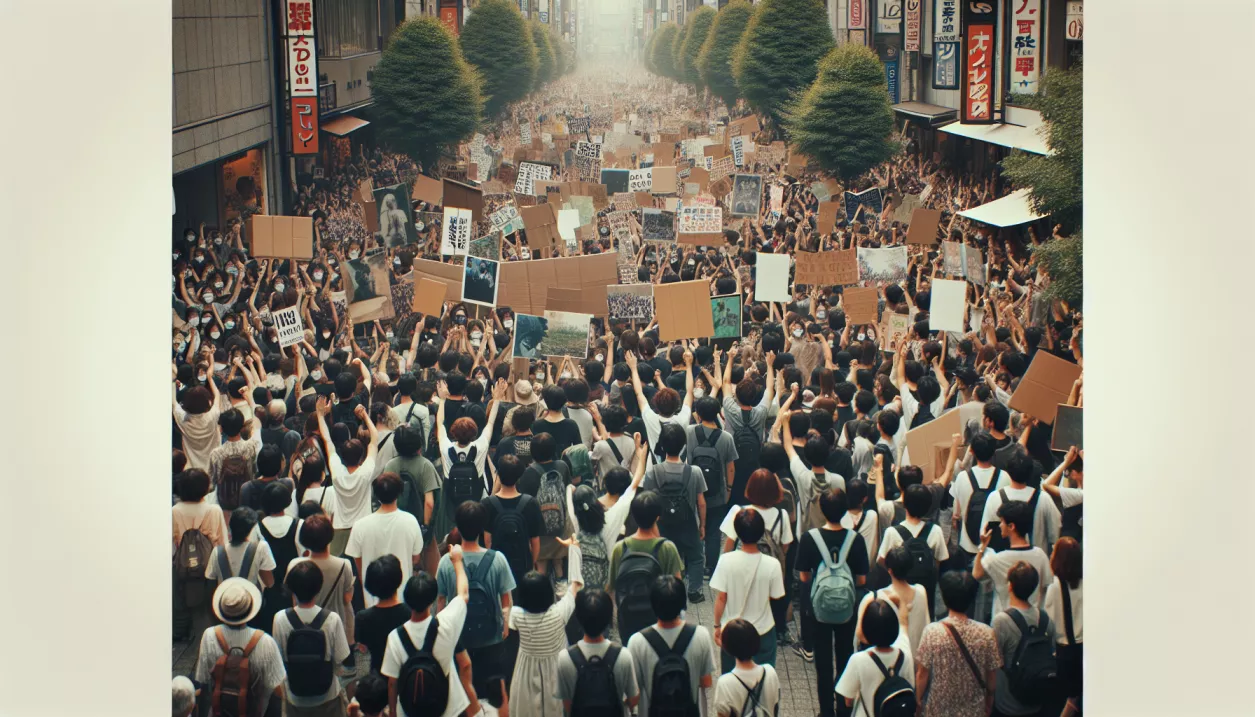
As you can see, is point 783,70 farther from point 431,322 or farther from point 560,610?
point 560,610

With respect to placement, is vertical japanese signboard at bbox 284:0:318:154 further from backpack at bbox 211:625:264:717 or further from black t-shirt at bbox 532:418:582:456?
backpack at bbox 211:625:264:717

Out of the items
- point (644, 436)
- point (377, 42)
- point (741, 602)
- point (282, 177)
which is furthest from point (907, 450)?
point (377, 42)

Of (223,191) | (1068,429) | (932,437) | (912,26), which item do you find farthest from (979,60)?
(912,26)

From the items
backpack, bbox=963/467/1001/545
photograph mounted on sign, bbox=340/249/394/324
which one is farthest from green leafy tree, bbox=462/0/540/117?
backpack, bbox=963/467/1001/545

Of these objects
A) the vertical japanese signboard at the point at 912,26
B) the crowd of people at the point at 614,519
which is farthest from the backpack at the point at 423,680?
the vertical japanese signboard at the point at 912,26

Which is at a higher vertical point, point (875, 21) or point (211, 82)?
point (875, 21)

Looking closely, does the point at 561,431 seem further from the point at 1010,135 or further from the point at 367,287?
the point at 1010,135

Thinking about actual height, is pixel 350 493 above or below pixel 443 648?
above
